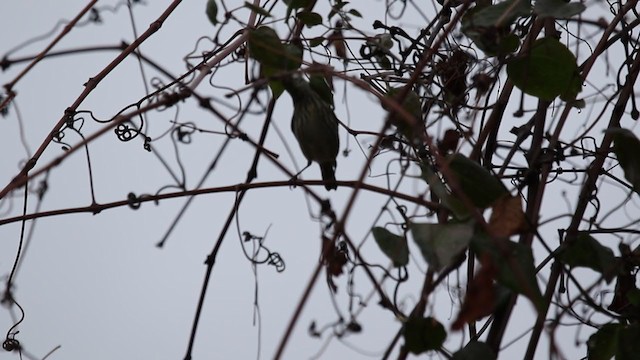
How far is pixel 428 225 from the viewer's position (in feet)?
2.68

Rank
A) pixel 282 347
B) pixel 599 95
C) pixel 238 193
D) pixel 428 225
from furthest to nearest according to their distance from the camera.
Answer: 1. pixel 599 95
2. pixel 238 193
3. pixel 428 225
4. pixel 282 347

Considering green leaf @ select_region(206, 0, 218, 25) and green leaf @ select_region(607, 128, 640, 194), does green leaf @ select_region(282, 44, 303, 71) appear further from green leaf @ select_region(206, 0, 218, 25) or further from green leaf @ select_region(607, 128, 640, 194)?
green leaf @ select_region(607, 128, 640, 194)

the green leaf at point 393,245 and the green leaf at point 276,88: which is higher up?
the green leaf at point 276,88

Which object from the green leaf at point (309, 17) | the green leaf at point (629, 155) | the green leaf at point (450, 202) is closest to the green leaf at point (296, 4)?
the green leaf at point (309, 17)

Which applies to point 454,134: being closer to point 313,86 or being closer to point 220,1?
point 313,86

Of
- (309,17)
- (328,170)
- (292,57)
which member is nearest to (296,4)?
(309,17)

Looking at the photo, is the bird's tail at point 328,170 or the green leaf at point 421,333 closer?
the green leaf at point 421,333

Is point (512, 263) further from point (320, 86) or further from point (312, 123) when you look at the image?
point (312, 123)

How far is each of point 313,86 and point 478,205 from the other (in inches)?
12.9

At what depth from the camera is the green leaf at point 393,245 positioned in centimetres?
91

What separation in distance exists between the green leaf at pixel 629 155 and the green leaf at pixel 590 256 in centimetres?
10

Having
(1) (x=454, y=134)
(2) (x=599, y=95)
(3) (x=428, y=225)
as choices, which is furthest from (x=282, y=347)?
(2) (x=599, y=95)

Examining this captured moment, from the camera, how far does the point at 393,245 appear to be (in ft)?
3.03

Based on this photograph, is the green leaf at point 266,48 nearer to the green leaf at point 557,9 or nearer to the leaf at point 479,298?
the green leaf at point 557,9
